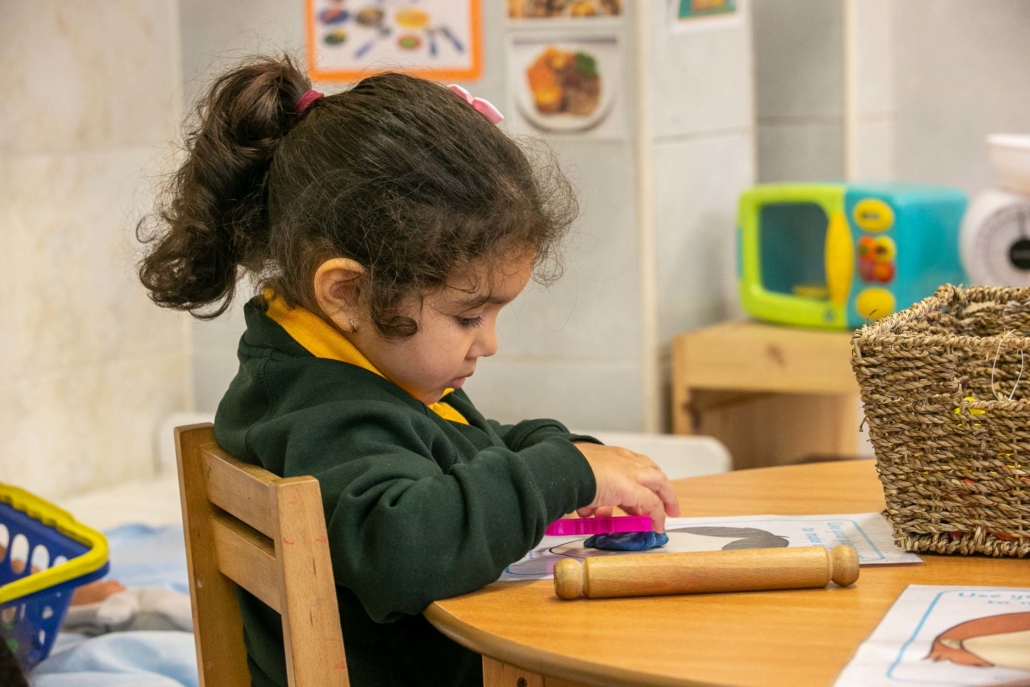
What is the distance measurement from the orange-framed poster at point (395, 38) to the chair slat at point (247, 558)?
1358 millimetres

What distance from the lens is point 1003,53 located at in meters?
2.71

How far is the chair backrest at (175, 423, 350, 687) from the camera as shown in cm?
83

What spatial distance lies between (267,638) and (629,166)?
1.32 m

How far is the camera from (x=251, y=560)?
92cm

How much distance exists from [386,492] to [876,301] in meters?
1.47

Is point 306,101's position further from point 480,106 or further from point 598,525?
point 598,525

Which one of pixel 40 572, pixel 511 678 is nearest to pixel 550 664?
pixel 511 678

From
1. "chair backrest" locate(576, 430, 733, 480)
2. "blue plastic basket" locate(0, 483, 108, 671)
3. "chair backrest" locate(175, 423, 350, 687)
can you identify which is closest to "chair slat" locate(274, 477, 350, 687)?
"chair backrest" locate(175, 423, 350, 687)

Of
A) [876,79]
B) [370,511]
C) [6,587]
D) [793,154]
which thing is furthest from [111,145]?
[370,511]

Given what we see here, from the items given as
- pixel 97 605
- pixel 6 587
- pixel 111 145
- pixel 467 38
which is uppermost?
pixel 467 38

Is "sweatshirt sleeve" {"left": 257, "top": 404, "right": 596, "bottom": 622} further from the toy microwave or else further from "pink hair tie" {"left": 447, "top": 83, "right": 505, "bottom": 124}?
the toy microwave

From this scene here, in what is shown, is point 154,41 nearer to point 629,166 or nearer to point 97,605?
point 629,166

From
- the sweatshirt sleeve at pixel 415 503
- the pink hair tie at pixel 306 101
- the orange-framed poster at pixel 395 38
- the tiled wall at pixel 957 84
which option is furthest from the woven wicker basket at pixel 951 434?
the tiled wall at pixel 957 84

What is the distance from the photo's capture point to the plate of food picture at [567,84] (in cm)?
214
